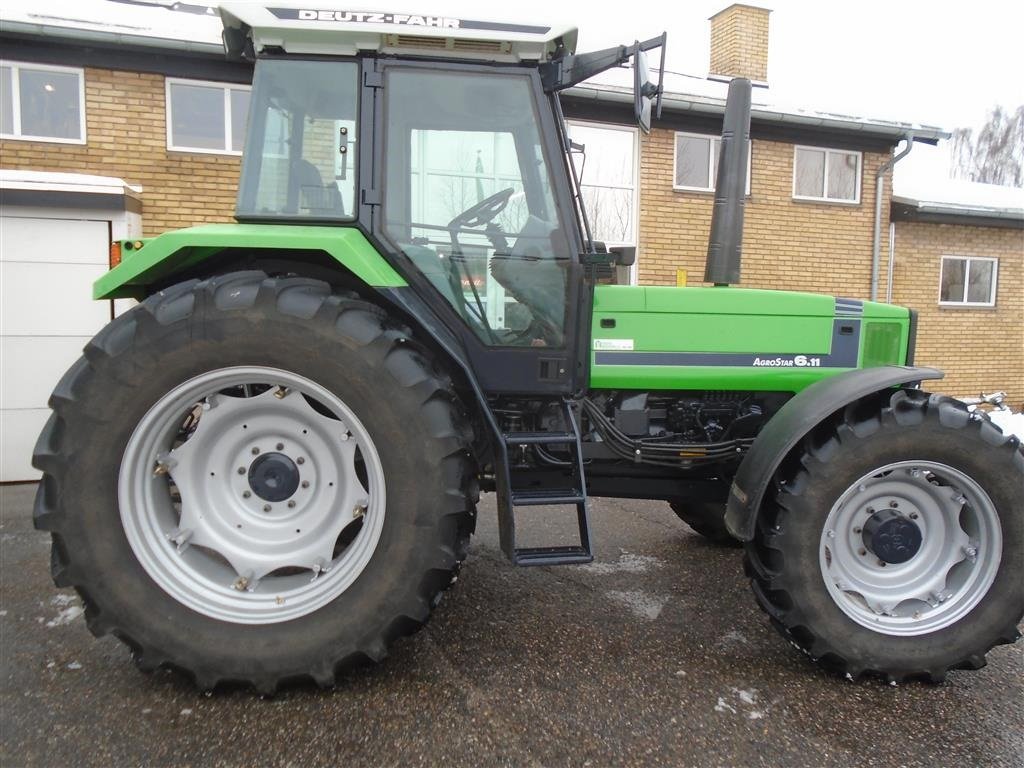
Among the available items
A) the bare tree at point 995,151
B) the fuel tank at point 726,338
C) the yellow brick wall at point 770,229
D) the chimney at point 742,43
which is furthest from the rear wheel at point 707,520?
the bare tree at point 995,151

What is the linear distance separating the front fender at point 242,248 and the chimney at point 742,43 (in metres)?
9.15

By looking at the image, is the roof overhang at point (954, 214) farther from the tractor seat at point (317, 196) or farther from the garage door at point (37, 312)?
the garage door at point (37, 312)

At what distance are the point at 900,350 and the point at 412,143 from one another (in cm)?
237

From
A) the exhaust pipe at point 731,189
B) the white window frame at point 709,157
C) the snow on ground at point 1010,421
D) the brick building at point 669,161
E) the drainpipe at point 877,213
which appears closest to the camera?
the exhaust pipe at point 731,189

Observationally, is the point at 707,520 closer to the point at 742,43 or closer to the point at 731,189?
the point at 731,189

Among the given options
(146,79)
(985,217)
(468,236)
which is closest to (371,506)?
(468,236)

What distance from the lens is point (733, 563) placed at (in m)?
3.92

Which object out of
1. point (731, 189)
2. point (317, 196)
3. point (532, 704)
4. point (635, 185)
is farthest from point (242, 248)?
point (635, 185)

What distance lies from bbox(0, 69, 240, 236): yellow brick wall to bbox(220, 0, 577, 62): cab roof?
184 inches

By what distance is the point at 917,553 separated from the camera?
2.76 metres

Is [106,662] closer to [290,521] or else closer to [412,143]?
[290,521]

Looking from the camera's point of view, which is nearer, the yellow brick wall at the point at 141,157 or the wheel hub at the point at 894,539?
the wheel hub at the point at 894,539

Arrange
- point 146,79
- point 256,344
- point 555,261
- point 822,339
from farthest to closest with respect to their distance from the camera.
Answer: point 146,79 → point 822,339 → point 555,261 → point 256,344

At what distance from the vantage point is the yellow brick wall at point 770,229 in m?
8.47
